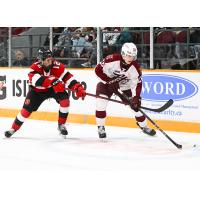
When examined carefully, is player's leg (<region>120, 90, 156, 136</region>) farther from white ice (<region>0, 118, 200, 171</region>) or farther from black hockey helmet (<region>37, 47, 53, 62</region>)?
black hockey helmet (<region>37, 47, 53, 62</region>)

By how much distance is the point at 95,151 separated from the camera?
18.1 ft

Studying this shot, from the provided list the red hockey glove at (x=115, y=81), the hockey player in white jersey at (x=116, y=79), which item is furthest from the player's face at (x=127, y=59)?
the red hockey glove at (x=115, y=81)

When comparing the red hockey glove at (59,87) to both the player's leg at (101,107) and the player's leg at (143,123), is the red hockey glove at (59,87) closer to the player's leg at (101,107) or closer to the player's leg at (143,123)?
the player's leg at (101,107)

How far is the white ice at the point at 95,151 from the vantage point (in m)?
4.88

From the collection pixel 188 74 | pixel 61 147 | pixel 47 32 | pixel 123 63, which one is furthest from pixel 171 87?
pixel 47 32

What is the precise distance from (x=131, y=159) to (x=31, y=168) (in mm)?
932

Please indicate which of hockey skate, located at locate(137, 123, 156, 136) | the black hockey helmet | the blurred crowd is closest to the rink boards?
hockey skate, located at locate(137, 123, 156, 136)

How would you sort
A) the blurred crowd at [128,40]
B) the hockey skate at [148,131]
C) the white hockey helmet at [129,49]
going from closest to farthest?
the white hockey helmet at [129,49]
the hockey skate at [148,131]
the blurred crowd at [128,40]

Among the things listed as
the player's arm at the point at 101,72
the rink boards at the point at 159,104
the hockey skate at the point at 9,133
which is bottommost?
the hockey skate at the point at 9,133

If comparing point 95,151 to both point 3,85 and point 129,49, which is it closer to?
point 129,49

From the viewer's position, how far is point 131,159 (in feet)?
16.8

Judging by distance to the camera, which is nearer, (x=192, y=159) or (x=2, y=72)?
(x=192, y=159)

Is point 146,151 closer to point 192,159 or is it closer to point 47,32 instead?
point 192,159

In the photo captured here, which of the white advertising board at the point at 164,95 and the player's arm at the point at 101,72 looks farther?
the white advertising board at the point at 164,95
